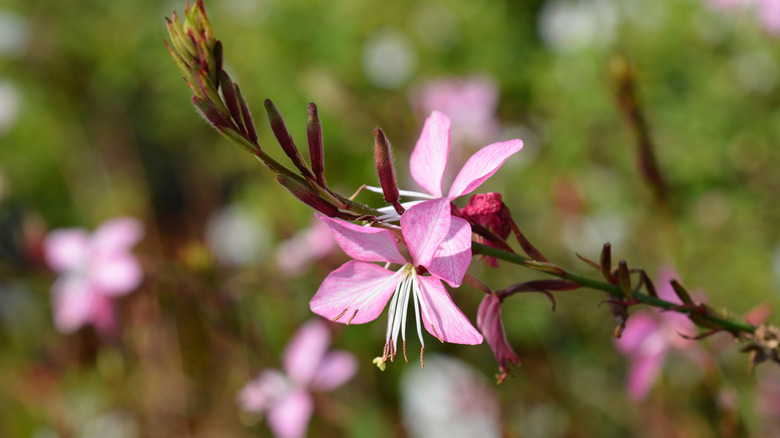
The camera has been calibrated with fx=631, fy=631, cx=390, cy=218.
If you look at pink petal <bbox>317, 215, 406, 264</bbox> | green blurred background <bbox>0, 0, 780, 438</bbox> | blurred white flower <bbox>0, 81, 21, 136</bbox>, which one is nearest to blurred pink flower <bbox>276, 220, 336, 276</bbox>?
green blurred background <bbox>0, 0, 780, 438</bbox>

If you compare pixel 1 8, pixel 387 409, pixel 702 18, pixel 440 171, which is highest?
pixel 1 8

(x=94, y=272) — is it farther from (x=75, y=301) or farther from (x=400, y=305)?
(x=400, y=305)

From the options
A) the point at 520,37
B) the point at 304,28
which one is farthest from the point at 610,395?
the point at 304,28

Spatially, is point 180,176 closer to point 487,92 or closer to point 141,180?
point 141,180

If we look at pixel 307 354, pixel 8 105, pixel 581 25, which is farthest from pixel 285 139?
pixel 8 105

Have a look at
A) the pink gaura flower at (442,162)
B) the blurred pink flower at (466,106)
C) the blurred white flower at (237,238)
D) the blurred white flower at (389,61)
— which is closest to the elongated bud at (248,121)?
the pink gaura flower at (442,162)

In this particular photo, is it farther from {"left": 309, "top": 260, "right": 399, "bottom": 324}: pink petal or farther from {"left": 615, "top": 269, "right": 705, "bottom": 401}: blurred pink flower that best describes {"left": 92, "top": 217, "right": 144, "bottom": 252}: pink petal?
{"left": 615, "top": 269, "right": 705, "bottom": 401}: blurred pink flower
